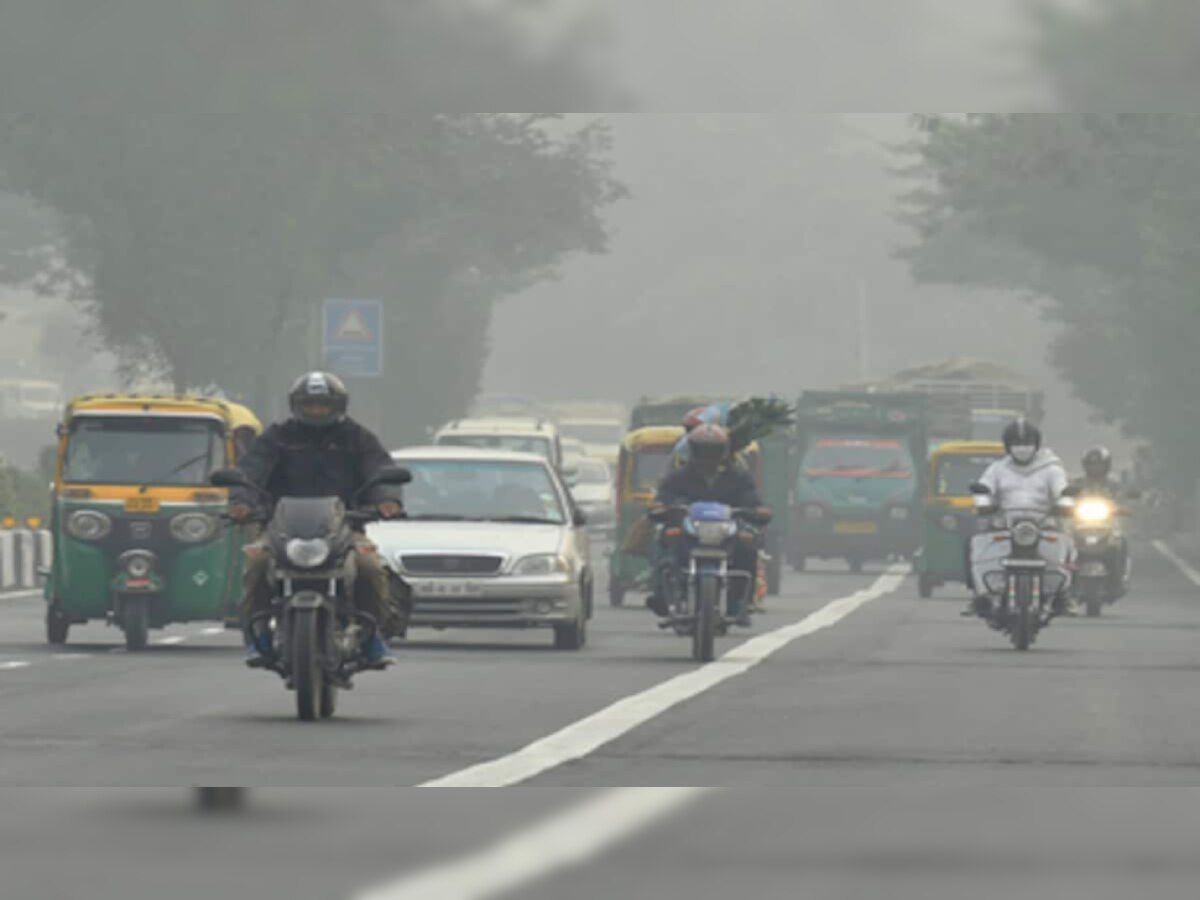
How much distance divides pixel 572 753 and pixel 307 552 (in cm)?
276

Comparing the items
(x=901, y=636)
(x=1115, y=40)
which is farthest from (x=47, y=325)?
(x=901, y=636)

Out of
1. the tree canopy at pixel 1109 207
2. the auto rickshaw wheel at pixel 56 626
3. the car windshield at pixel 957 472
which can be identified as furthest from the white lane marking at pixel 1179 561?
the auto rickshaw wheel at pixel 56 626

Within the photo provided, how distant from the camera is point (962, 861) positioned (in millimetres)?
11305

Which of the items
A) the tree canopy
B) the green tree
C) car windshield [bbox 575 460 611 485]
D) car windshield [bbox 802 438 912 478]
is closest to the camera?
the green tree

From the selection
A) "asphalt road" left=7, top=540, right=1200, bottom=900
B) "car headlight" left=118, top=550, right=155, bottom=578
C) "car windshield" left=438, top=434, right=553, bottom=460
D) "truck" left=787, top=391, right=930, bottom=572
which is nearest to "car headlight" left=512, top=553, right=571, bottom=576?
"asphalt road" left=7, top=540, right=1200, bottom=900

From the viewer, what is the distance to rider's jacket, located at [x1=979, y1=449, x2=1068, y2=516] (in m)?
29.4

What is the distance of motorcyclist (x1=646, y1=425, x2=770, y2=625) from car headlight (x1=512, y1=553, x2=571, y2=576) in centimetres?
83

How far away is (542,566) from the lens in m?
27.8

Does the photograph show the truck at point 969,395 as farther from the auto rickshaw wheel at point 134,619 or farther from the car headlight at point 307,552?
the car headlight at point 307,552

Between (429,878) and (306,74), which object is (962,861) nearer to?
(429,878)

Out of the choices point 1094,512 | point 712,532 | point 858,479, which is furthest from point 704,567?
point 858,479

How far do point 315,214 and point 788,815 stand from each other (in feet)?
173

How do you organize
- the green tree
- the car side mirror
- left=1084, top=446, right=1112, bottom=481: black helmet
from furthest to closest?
left=1084, top=446, right=1112, bottom=481: black helmet
the green tree
the car side mirror

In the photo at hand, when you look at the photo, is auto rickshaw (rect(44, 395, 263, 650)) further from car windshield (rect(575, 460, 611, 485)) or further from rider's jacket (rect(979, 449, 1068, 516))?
car windshield (rect(575, 460, 611, 485))
